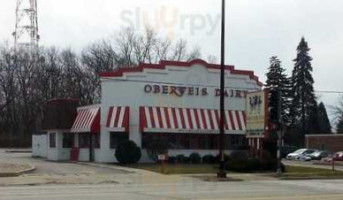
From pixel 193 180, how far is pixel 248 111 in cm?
Answer: 1054

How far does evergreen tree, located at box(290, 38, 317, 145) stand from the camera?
100688 millimetres

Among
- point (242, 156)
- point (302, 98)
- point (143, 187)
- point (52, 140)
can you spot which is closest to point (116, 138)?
point (52, 140)

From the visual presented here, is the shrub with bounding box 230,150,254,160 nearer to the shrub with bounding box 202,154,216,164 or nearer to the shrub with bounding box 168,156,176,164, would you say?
the shrub with bounding box 202,154,216,164

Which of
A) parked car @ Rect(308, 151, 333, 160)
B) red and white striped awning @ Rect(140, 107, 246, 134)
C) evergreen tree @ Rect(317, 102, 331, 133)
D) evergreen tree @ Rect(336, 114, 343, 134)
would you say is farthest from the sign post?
evergreen tree @ Rect(336, 114, 343, 134)

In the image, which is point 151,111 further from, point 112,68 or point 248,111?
point 112,68

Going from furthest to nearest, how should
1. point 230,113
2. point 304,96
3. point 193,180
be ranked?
1. point 304,96
2. point 230,113
3. point 193,180

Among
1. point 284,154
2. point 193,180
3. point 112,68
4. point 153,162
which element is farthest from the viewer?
point 112,68

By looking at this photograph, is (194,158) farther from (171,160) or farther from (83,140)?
(83,140)

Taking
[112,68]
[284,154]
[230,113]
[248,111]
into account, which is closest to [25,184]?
[248,111]

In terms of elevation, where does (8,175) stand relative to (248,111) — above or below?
below

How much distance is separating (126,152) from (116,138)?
3405 millimetres

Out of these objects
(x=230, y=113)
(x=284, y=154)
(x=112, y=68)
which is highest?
(x=112, y=68)

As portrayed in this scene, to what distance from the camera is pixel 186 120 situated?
156 ft

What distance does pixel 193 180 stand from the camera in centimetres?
3175
